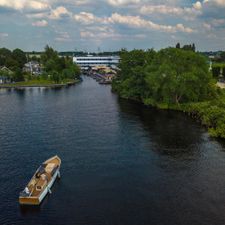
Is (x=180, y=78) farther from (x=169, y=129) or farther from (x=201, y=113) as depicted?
(x=169, y=129)

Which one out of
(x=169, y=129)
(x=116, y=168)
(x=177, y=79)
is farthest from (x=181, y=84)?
(x=116, y=168)

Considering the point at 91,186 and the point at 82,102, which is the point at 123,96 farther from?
the point at 91,186

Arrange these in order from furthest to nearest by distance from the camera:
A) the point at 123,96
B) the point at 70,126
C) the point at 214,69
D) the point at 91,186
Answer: the point at 214,69 < the point at 123,96 < the point at 70,126 < the point at 91,186

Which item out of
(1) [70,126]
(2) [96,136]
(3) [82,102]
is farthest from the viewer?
(3) [82,102]

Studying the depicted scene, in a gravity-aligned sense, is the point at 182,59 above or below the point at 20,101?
above

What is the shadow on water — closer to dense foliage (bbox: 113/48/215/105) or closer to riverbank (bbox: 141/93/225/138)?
riverbank (bbox: 141/93/225/138)

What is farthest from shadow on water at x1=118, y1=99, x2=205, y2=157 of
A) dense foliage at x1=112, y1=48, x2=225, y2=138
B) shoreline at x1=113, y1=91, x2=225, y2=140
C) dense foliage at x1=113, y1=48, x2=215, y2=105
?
dense foliage at x1=113, y1=48, x2=215, y2=105

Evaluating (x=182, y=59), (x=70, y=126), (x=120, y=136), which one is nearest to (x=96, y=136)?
(x=120, y=136)
